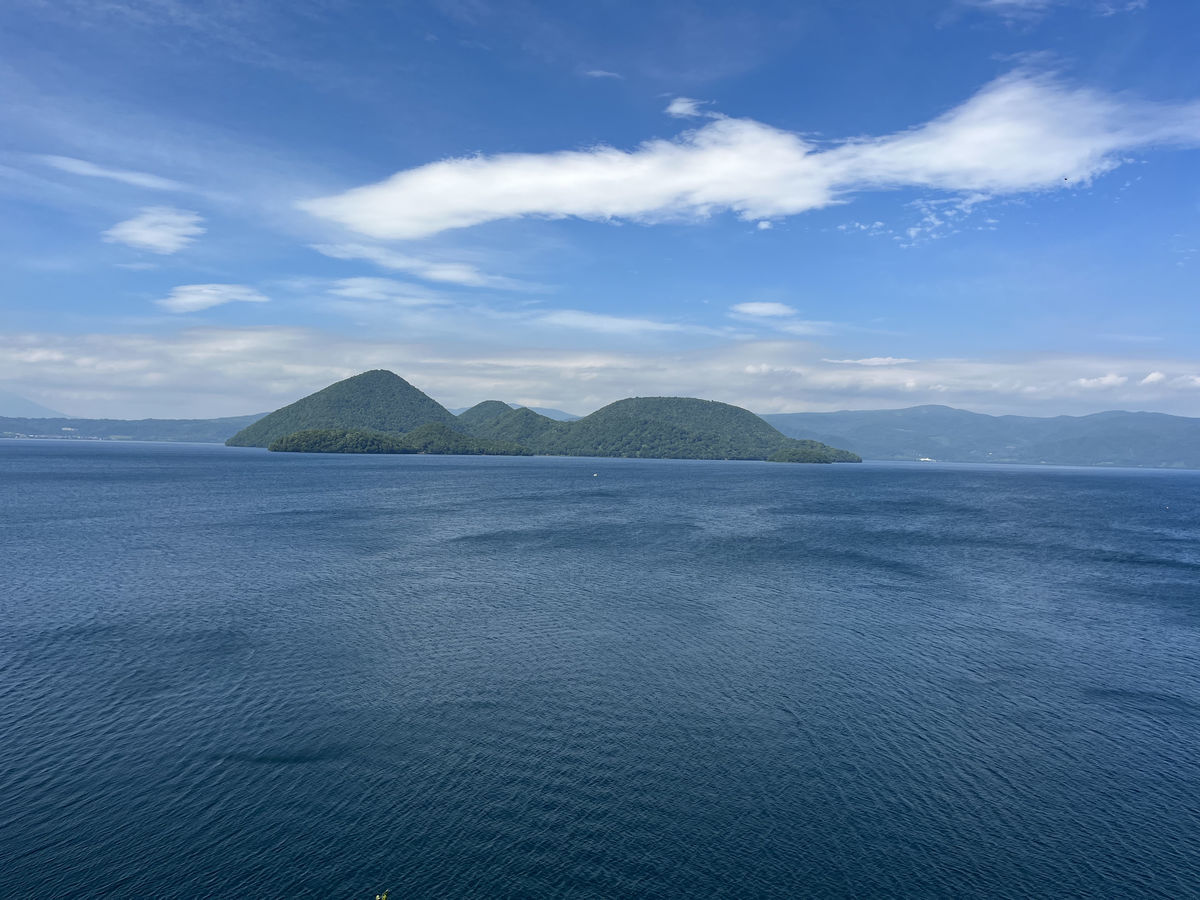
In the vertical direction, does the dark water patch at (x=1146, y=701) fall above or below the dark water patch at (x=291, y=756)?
below

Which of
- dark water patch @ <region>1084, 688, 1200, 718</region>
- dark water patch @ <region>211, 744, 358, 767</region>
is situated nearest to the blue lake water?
dark water patch @ <region>211, 744, 358, 767</region>

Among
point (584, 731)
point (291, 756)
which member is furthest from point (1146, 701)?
point (291, 756)

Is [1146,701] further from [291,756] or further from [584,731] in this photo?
[291,756]

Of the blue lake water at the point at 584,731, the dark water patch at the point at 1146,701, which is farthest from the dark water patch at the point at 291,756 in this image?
the dark water patch at the point at 1146,701

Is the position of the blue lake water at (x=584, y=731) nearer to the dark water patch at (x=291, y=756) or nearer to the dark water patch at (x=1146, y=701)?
the dark water patch at (x=291, y=756)

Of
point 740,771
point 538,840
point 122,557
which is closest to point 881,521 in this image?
point 740,771

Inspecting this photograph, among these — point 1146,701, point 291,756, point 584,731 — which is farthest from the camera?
point 1146,701

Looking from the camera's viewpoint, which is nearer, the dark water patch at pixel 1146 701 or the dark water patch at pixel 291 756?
the dark water patch at pixel 291 756

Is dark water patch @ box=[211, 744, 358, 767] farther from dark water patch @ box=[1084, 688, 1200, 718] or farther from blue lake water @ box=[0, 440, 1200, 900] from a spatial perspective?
dark water patch @ box=[1084, 688, 1200, 718]

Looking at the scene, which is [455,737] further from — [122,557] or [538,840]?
[122,557]
